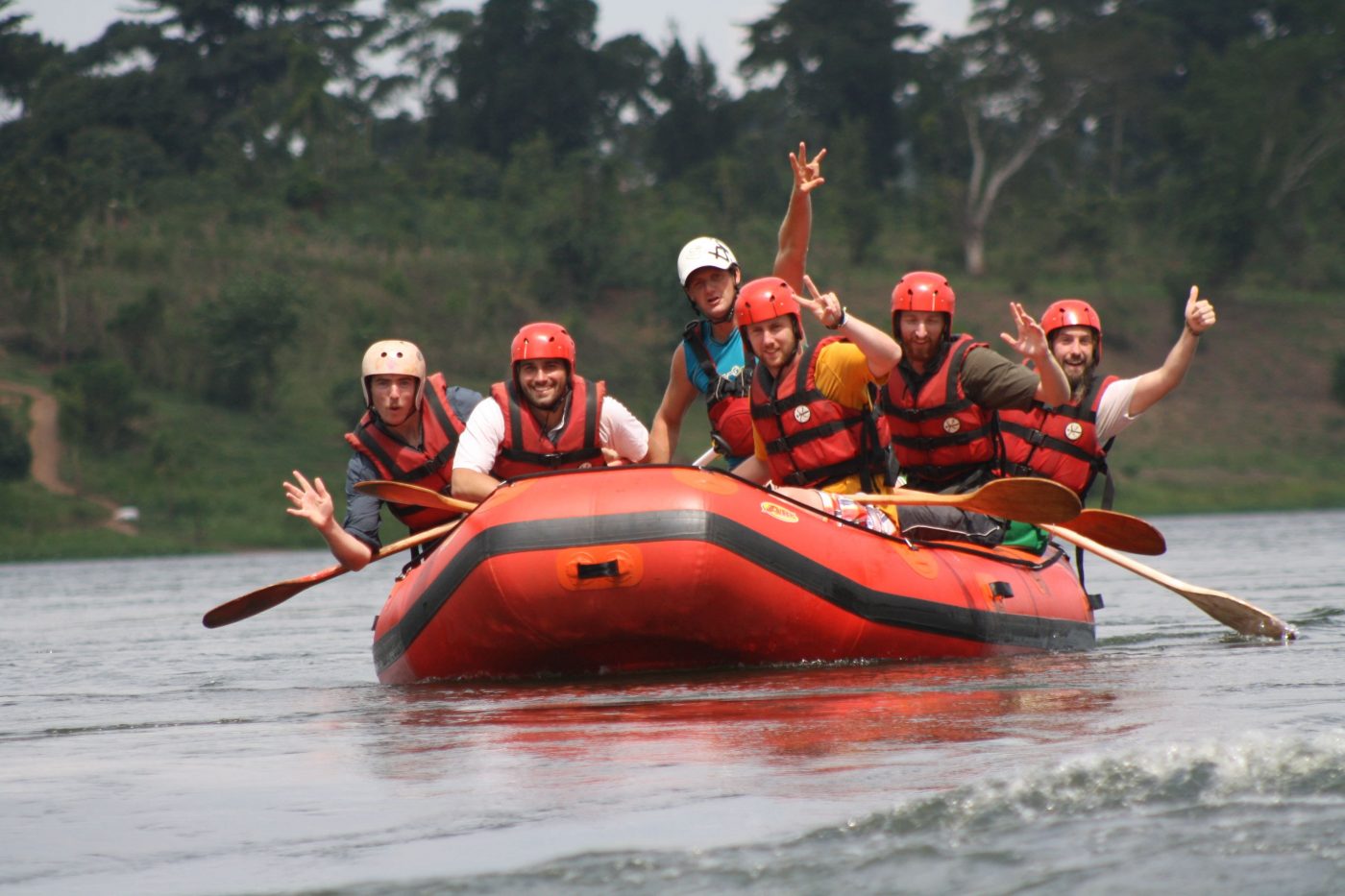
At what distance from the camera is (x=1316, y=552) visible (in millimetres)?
17406

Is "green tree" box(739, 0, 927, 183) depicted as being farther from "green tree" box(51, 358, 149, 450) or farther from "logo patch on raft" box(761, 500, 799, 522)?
A: "logo patch on raft" box(761, 500, 799, 522)

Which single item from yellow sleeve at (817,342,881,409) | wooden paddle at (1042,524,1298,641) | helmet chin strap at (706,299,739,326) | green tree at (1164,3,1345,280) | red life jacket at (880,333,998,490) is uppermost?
green tree at (1164,3,1345,280)

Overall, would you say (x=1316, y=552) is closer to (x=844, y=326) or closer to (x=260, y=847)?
(x=844, y=326)

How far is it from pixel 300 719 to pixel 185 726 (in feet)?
1.17

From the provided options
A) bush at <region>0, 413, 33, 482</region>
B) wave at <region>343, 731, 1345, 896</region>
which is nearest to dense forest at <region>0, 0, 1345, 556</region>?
bush at <region>0, 413, 33, 482</region>

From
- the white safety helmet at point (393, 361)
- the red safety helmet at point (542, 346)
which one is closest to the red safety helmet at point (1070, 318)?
the red safety helmet at point (542, 346)

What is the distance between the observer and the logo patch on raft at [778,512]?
6418 millimetres

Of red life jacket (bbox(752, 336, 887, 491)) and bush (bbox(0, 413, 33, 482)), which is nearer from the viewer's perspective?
red life jacket (bbox(752, 336, 887, 491))

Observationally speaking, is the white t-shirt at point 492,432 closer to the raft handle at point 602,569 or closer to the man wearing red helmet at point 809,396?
the man wearing red helmet at point 809,396

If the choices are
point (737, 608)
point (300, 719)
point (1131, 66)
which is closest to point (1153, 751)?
point (737, 608)

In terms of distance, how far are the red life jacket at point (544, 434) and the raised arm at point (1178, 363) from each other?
6.66 feet

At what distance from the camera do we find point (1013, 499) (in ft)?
23.1

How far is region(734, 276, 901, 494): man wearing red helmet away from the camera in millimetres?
6719

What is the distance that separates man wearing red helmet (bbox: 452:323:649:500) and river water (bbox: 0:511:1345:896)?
859mm
